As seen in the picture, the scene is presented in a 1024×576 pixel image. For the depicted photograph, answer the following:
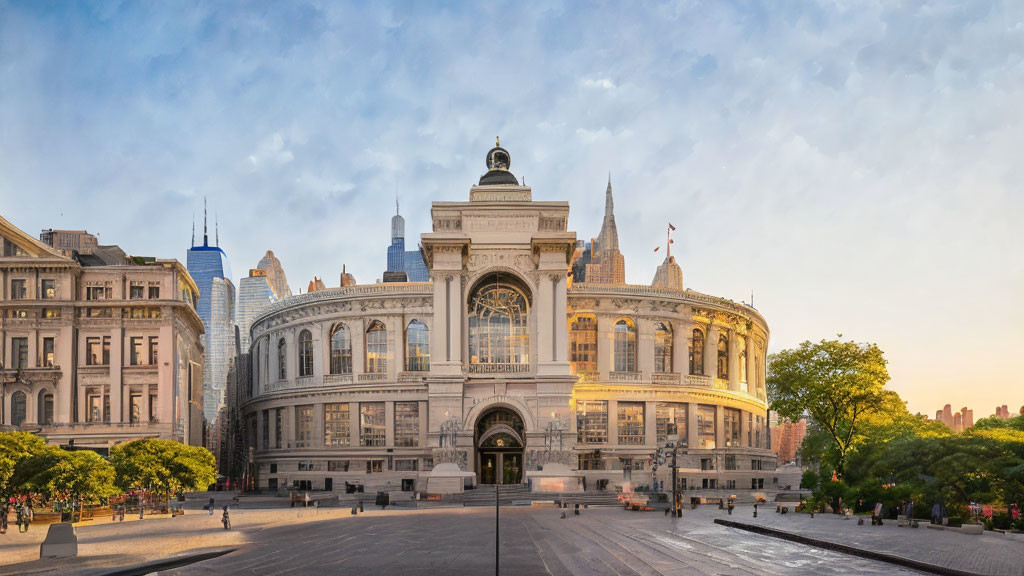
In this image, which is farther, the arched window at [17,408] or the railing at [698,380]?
the railing at [698,380]

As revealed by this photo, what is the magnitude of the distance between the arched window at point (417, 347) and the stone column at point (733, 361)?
3672 centimetres

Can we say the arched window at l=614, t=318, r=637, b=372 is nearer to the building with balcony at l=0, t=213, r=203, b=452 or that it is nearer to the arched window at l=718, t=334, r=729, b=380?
the arched window at l=718, t=334, r=729, b=380

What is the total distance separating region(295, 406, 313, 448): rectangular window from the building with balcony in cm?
1839

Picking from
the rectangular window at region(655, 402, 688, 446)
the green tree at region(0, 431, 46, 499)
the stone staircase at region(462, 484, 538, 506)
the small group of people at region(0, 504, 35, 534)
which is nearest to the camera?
the small group of people at region(0, 504, 35, 534)

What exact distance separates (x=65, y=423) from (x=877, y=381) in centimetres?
7344

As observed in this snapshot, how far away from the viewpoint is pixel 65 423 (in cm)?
7950

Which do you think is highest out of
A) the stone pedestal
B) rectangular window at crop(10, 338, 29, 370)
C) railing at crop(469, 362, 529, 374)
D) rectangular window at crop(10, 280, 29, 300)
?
rectangular window at crop(10, 280, 29, 300)

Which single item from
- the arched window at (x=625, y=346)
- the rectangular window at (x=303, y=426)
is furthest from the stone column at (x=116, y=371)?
the arched window at (x=625, y=346)

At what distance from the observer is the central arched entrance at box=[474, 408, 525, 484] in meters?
80.2

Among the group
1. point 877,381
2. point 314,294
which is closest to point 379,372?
point 314,294

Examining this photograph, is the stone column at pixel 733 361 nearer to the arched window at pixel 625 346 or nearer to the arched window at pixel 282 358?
the arched window at pixel 625 346

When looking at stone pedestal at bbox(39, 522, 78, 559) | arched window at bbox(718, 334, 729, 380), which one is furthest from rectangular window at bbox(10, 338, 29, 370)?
arched window at bbox(718, 334, 729, 380)

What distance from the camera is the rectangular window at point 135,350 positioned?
3243 inches

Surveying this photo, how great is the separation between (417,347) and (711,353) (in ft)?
113
